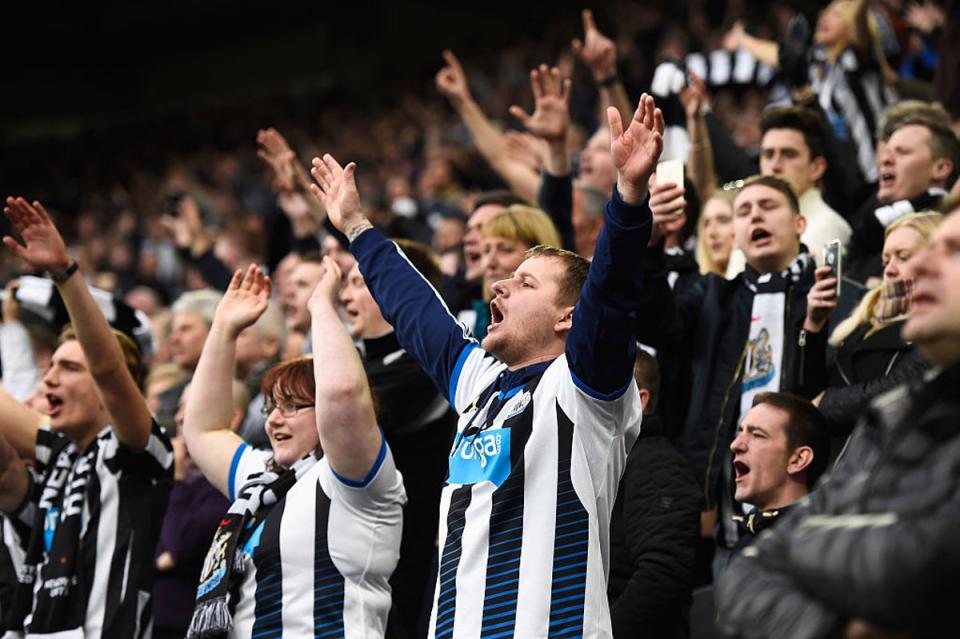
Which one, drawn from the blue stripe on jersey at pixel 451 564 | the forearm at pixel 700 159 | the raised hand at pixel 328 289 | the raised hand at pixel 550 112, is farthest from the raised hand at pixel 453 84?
the blue stripe on jersey at pixel 451 564

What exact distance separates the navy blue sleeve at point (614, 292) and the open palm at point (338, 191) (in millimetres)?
943

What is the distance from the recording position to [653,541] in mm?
3480

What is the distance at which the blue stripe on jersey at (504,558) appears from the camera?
9.12ft

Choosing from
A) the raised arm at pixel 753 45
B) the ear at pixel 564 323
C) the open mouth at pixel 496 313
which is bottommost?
the ear at pixel 564 323

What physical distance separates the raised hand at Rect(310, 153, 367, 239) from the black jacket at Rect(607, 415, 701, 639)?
1013 millimetres

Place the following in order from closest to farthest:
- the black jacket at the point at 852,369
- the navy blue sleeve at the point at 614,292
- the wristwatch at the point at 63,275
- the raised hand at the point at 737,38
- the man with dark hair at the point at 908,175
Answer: the navy blue sleeve at the point at 614,292 < the black jacket at the point at 852,369 < the wristwatch at the point at 63,275 < the man with dark hair at the point at 908,175 < the raised hand at the point at 737,38

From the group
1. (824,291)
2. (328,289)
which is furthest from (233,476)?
(824,291)

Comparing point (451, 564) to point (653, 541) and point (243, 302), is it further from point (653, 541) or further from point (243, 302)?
point (243, 302)

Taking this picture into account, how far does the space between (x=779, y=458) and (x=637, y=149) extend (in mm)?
1147

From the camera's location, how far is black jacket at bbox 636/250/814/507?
418 cm

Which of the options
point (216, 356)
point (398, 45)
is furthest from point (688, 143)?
point (398, 45)

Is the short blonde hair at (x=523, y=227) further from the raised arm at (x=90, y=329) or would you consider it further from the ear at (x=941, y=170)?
the ear at (x=941, y=170)

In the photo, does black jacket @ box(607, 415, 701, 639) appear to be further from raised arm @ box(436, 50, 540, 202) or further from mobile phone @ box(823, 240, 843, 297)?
raised arm @ box(436, 50, 540, 202)

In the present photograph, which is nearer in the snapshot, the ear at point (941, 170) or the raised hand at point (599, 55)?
the ear at point (941, 170)
